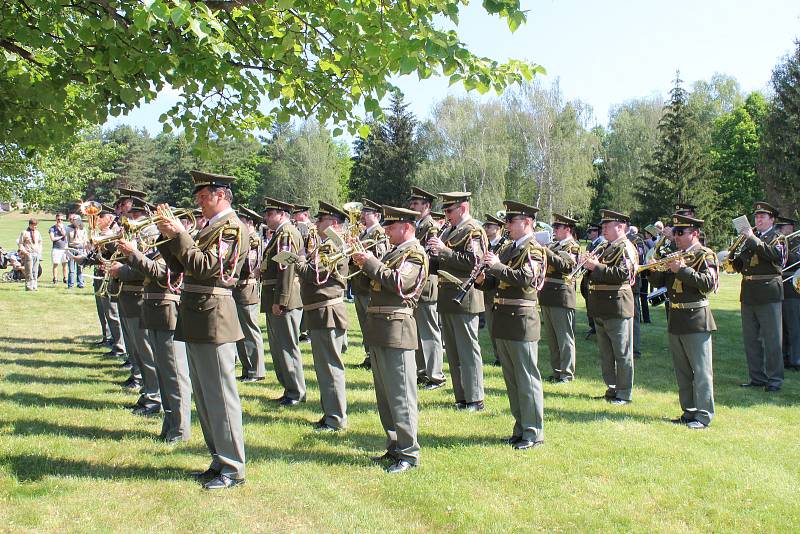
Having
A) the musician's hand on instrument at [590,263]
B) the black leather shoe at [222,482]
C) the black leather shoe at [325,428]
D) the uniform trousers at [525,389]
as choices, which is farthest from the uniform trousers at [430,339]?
the black leather shoe at [222,482]

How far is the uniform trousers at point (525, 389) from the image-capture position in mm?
6855

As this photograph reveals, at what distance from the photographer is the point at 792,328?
1141 cm

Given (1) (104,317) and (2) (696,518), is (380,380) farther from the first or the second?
(1) (104,317)

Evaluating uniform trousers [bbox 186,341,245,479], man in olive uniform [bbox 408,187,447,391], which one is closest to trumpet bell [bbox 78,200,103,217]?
uniform trousers [bbox 186,341,245,479]

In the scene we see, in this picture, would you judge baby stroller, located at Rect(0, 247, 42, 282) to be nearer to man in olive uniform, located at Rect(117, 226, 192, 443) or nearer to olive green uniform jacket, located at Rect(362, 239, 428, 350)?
man in olive uniform, located at Rect(117, 226, 192, 443)

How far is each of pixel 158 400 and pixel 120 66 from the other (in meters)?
3.91

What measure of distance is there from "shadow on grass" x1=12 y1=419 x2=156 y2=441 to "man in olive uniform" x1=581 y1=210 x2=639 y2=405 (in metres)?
5.73

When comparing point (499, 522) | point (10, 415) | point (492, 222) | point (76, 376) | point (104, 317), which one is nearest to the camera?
point (499, 522)

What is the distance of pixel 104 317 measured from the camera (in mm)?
12797

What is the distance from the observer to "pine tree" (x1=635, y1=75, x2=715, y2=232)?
4391 cm

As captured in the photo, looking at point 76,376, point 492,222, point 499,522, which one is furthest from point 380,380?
point 492,222

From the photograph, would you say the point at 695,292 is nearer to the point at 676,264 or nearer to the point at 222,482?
the point at 676,264

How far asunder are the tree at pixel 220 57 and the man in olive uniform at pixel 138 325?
4.62 feet

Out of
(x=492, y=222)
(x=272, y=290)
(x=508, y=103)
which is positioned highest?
(x=508, y=103)
